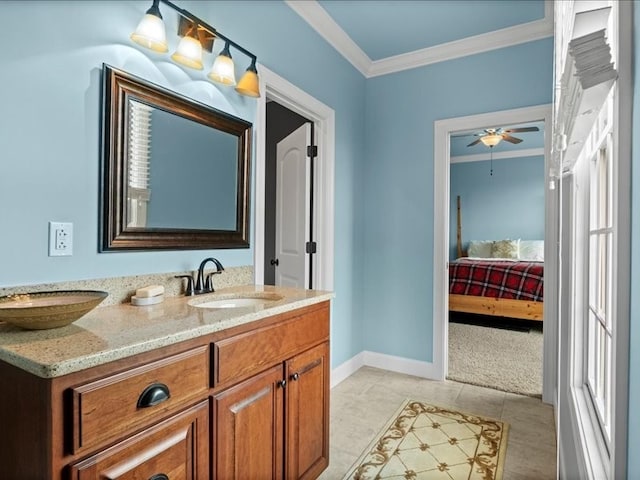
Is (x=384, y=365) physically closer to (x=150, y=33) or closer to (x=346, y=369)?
(x=346, y=369)

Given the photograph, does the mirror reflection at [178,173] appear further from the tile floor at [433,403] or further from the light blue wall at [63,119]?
the tile floor at [433,403]

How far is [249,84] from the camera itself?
186 centimetres

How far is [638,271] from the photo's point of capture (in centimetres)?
58

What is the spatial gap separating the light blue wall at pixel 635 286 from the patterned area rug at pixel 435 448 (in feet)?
4.64

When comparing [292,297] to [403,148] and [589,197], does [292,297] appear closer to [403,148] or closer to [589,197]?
[589,197]

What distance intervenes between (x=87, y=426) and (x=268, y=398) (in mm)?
655

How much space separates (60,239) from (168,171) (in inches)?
20.3

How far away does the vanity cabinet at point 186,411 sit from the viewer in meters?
0.80

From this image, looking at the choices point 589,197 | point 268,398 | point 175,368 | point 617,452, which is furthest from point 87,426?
point 589,197

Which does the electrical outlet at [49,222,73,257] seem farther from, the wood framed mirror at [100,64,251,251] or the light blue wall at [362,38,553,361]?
the light blue wall at [362,38,553,361]

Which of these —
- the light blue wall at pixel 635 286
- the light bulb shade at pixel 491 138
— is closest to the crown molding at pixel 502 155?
the light bulb shade at pixel 491 138

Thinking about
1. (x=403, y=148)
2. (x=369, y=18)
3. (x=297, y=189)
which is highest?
(x=369, y=18)

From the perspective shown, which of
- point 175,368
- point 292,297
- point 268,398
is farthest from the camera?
point 292,297

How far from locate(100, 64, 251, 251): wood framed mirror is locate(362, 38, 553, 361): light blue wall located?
1.55 meters
